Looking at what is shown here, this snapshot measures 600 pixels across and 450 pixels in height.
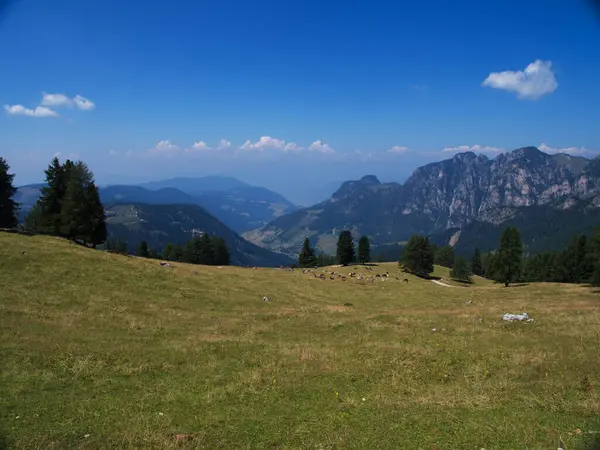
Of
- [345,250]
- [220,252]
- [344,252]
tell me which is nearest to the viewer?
[344,252]

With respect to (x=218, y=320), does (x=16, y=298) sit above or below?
above

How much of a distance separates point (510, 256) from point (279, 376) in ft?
293

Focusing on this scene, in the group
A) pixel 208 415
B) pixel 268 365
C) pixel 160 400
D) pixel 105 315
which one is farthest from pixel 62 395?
pixel 105 315

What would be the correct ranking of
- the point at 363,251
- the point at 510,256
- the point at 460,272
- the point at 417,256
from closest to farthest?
the point at 510,256 < the point at 417,256 < the point at 363,251 < the point at 460,272

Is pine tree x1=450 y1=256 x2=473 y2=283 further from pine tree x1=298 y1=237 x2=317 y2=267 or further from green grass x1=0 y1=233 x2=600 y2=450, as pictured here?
green grass x1=0 y1=233 x2=600 y2=450

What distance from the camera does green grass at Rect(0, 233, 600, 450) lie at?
13797mm

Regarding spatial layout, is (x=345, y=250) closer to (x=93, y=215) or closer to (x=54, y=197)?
(x=93, y=215)

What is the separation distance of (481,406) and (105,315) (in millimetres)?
28410

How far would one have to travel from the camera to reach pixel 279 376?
20.0m

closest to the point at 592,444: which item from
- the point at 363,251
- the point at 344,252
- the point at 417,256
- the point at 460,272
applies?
the point at 417,256

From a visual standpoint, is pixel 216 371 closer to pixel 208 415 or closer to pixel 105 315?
pixel 208 415

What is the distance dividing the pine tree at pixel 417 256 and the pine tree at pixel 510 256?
32503 millimetres

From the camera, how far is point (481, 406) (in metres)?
16.0

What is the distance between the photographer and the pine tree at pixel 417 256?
12406 cm
